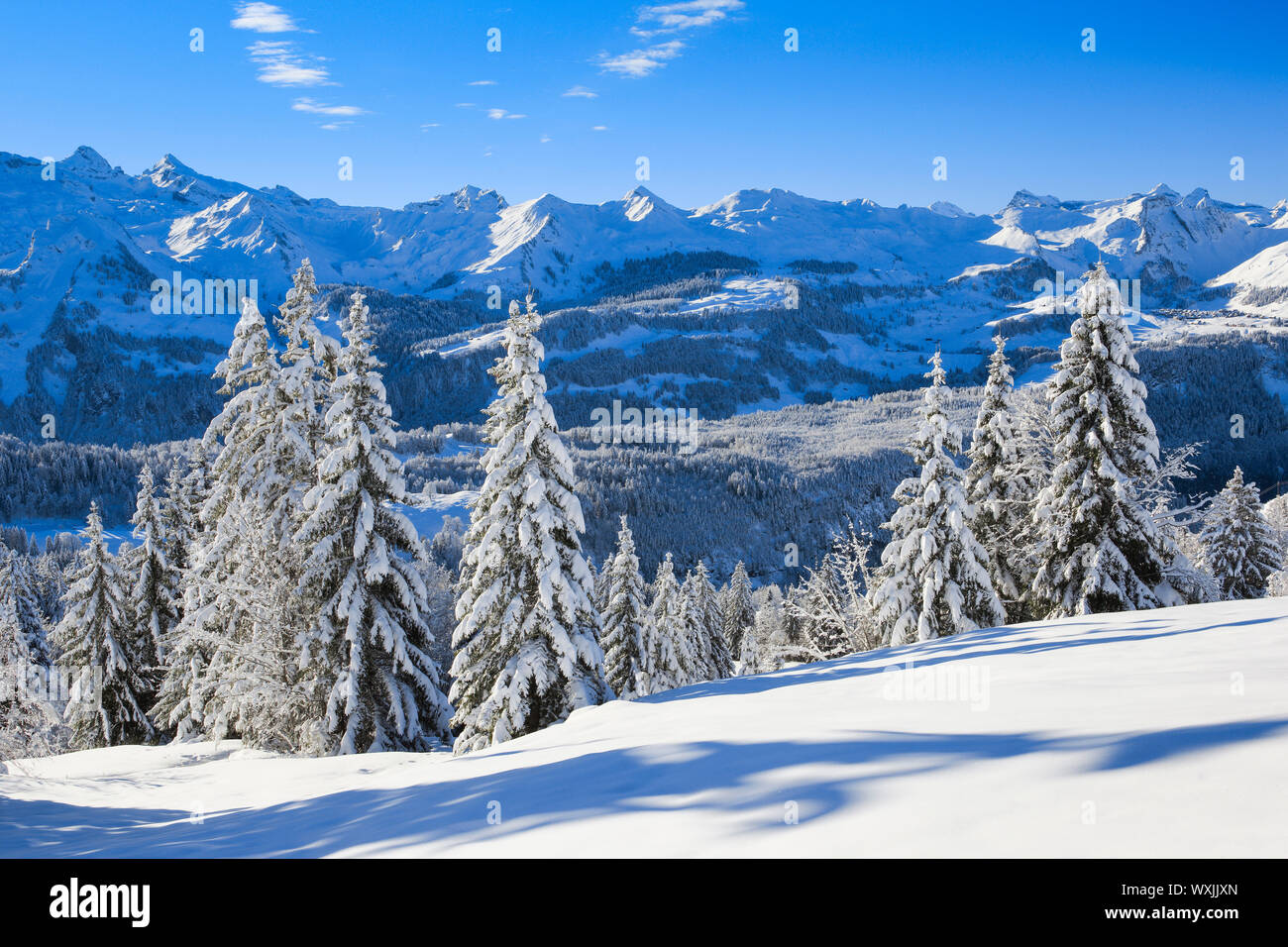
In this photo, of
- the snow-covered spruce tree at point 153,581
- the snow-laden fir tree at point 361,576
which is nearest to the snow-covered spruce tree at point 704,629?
the snow-laden fir tree at point 361,576

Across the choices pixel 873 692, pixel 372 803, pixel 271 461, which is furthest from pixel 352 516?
pixel 873 692

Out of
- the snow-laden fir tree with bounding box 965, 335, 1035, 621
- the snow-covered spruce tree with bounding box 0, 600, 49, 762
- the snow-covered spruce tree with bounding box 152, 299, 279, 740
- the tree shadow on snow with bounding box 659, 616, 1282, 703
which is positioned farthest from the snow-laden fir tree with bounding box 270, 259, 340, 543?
the snow-laden fir tree with bounding box 965, 335, 1035, 621

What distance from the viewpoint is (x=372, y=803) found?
7801 millimetres

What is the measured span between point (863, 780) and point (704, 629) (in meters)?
37.7

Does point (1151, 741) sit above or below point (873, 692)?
above

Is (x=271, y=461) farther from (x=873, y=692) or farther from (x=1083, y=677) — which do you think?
(x=1083, y=677)

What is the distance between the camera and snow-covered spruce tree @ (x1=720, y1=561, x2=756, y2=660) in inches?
2392

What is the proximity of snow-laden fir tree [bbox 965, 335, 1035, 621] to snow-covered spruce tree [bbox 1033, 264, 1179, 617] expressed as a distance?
278 centimetres

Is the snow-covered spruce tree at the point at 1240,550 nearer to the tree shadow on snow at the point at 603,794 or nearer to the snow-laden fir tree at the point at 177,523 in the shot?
the tree shadow on snow at the point at 603,794

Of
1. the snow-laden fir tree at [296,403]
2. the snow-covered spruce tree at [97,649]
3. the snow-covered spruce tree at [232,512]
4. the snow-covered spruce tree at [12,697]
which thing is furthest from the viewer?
the snow-covered spruce tree at [97,649]

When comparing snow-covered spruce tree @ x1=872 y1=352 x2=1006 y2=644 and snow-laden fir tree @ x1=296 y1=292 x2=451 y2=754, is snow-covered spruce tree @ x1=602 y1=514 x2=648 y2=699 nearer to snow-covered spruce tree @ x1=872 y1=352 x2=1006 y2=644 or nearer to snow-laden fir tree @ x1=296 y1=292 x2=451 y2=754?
snow-covered spruce tree @ x1=872 y1=352 x2=1006 y2=644

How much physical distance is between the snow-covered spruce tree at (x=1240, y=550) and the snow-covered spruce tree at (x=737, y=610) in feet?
112

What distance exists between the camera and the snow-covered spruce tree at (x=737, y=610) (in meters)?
60.8
